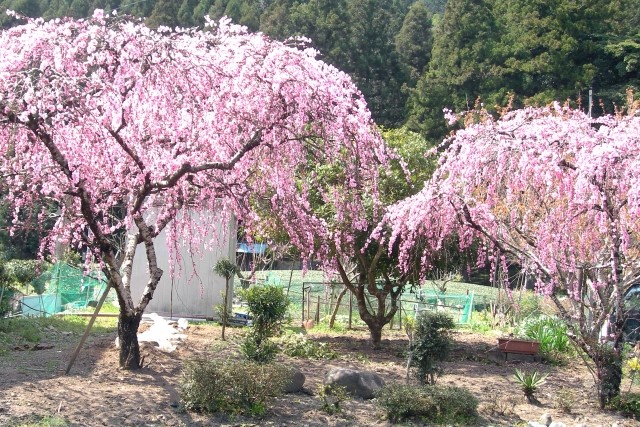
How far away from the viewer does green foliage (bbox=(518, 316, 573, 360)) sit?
11750mm

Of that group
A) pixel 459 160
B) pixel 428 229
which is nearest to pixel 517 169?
pixel 459 160

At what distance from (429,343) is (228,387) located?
2.20 metres

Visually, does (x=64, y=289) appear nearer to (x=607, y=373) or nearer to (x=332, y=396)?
(x=332, y=396)

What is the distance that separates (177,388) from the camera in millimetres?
7680

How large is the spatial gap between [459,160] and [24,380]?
5.16m

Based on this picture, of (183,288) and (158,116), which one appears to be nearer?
(158,116)

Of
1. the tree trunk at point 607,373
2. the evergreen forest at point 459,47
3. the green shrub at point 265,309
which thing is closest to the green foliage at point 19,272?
the green shrub at point 265,309

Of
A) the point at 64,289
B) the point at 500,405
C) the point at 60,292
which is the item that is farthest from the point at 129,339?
the point at 64,289

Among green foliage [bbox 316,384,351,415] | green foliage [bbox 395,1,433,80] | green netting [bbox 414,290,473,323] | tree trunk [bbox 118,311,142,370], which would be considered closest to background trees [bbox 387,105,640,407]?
green foliage [bbox 316,384,351,415]

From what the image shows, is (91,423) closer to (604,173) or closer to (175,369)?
(175,369)

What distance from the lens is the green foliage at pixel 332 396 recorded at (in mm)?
7121

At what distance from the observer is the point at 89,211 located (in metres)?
7.55

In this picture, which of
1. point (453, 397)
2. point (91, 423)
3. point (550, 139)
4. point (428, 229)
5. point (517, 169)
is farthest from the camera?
point (428, 229)

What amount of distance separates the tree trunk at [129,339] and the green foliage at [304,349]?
9.25 ft
